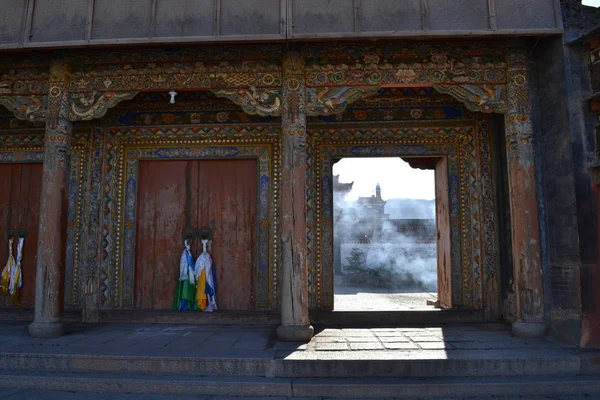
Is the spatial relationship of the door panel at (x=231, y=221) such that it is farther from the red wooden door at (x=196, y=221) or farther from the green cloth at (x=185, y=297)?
the green cloth at (x=185, y=297)

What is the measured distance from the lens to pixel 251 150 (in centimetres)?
759

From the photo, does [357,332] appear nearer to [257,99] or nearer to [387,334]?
[387,334]

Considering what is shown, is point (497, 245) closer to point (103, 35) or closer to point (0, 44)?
point (103, 35)

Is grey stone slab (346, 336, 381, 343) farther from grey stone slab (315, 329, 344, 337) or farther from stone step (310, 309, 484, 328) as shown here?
stone step (310, 309, 484, 328)

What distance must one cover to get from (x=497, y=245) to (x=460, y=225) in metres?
0.62

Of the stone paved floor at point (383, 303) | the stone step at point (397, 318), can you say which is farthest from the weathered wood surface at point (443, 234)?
the stone paved floor at point (383, 303)

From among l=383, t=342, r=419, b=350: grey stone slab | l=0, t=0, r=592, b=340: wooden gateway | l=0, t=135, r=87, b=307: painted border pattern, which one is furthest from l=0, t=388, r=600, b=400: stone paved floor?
l=0, t=135, r=87, b=307: painted border pattern

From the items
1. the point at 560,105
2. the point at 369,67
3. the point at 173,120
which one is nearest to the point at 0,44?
the point at 173,120

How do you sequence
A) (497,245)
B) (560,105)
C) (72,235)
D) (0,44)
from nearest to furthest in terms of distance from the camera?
1. (560,105)
2. (0,44)
3. (497,245)
4. (72,235)

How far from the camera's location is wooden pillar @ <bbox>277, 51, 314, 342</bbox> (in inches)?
222

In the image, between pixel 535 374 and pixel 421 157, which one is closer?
pixel 535 374

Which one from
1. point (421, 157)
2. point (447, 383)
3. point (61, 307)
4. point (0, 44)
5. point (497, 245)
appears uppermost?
point (0, 44)

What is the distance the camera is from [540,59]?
6.11 metres

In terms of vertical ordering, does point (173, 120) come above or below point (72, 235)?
above
